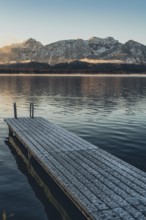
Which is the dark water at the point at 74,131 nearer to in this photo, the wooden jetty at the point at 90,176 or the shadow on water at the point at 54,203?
the shadow on water at the point at 54,203

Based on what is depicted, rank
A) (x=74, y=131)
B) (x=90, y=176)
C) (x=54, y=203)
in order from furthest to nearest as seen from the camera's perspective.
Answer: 1. (x=74, y=131)
2. (x=54, y=203)
3. (x=90, y=176)

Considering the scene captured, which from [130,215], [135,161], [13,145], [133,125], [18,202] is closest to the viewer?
[130,215]

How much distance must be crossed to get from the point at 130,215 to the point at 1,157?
16.4 meters

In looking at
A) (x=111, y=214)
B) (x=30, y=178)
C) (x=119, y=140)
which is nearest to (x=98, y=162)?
(x=30, y=178)

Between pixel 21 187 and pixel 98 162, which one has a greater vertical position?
pixel 98 162

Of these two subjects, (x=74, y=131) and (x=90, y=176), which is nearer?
(x=90, y=176)

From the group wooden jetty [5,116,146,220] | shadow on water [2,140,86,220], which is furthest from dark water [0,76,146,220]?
wooden jetty [5,116,146,220]

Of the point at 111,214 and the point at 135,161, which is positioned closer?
the point at 111,214

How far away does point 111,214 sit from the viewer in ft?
46.5

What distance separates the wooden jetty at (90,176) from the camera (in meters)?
14.8

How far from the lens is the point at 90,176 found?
61.6 feet

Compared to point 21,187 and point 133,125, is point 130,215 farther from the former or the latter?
point 133,125

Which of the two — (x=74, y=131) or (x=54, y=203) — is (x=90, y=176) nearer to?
(x=54, y=203)

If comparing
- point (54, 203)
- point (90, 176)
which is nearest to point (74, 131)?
point (54, 203)
